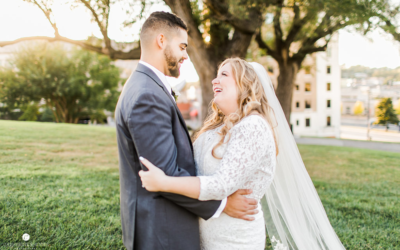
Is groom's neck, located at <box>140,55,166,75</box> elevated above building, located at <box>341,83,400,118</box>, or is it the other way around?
building, located at <box>341,83,400,118</box>

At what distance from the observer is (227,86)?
2.22 m

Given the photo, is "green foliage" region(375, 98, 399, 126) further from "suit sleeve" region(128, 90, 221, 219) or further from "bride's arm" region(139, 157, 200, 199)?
"suit sleeve" region(128, 90, 221, 219)

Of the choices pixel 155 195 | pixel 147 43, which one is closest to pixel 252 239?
pixel 155 195

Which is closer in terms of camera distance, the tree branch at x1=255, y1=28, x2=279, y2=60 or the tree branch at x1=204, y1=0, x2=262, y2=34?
the tree branch at x1=204, y1=0, x2=262, y2=34

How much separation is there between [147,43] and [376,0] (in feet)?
27.6

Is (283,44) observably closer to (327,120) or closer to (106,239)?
(106,239)

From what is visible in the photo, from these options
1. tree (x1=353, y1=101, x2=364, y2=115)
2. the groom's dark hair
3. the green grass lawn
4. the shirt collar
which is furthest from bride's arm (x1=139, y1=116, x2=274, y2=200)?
tree (x1=353, y1=101, x2=364, y2=115)

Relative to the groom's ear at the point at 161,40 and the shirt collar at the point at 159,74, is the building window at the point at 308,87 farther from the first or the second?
the shirt collar at the point at 159,74

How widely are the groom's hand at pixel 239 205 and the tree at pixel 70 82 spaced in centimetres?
2508

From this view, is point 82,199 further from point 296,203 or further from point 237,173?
point 237,173

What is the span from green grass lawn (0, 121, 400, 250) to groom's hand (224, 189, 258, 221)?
7.57 ft

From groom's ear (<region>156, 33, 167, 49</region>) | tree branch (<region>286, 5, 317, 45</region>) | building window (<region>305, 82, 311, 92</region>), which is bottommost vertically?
groom's ear (<region>156, 33, 167, 49</region>)

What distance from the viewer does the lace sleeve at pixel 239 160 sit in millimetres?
1756

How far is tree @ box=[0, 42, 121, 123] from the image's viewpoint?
2508cm
